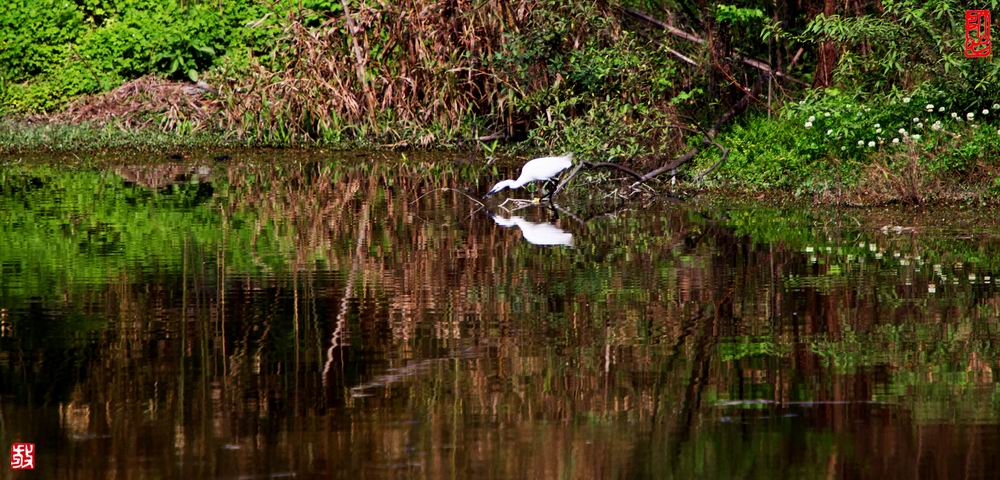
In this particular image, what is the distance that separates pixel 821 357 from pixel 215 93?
734 inches

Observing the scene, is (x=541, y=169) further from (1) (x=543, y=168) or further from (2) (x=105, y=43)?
(2) (x=105, y=43)

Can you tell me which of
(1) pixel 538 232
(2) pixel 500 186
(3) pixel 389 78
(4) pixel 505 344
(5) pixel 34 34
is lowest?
(4) pixel 505 344

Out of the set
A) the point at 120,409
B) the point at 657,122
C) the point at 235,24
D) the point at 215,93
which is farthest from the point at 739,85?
the point at 120,409

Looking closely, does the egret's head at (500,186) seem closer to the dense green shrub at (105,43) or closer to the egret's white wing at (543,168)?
the egret's white wing at (543,168)

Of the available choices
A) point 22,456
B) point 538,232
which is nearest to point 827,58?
point 538,232

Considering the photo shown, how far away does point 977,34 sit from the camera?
16.7 meters

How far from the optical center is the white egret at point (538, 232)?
46.1 feet

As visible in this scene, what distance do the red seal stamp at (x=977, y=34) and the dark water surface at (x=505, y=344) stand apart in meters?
2.41

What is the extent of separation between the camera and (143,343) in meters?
9.38

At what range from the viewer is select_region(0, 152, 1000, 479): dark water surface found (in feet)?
22.6

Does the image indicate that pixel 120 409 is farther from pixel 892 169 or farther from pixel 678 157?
pixel 678 157

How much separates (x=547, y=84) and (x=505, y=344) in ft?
44.5

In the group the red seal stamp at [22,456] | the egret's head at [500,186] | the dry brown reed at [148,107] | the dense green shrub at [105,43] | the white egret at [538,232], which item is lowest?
the red seal stamp at [22,456]

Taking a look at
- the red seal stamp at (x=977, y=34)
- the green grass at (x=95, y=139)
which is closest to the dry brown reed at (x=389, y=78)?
the green grass at (x=95, y=139)
